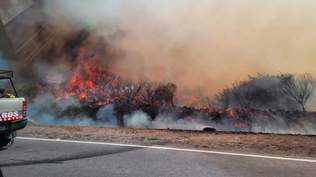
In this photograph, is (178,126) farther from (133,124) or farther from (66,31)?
(66,31)

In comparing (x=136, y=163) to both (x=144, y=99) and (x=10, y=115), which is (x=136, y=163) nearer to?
(x=10, y=115)

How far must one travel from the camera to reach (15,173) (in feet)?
12.7

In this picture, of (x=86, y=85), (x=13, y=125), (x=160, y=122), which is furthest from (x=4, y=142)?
(x=86, y=85)

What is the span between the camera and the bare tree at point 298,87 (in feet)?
53.2

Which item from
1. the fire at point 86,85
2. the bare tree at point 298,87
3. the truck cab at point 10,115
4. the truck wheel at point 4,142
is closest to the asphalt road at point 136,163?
the truck wheel at point 4,142

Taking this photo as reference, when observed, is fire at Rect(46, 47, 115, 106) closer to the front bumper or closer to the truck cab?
the truck cab

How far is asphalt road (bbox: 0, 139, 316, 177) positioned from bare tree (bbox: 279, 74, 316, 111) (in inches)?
549

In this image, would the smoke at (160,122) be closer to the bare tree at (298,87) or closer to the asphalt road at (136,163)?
the bare tree at (298,87)

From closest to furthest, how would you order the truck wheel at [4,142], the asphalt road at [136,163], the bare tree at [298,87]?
1. the asphalt road at [136,163]
2. the truck wheel at [4,142]
3. the bare tree at [298,87]

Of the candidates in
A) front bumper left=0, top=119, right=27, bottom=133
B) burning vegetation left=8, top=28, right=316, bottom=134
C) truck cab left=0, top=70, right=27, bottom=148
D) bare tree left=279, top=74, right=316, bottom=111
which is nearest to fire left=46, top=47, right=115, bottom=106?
burning vegetation left=8, top=28, right=316, bottom=134

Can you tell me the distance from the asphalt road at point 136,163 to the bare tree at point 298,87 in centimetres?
1394

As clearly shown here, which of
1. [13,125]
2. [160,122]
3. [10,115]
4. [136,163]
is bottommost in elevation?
[136,163]

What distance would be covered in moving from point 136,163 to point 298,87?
1606cm

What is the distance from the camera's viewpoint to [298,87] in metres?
16.7
